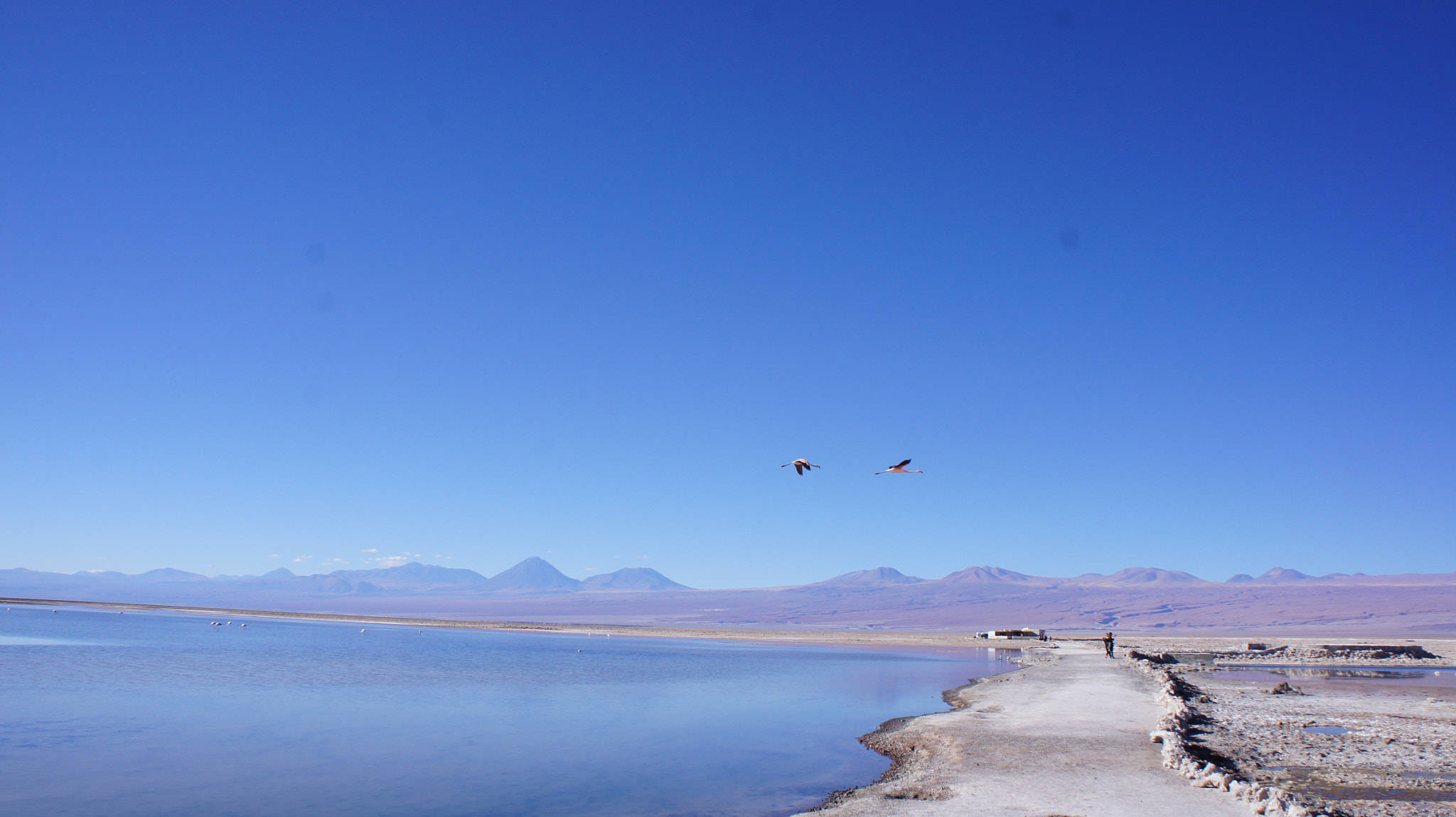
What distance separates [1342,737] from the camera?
18.4 meters

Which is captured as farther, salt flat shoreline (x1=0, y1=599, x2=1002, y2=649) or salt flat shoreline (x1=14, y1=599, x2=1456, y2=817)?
salt flat shoreline (x1=0, y1=599, x2=1002, y2=649)

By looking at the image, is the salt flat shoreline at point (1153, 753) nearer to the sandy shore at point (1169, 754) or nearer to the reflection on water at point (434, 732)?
the sandy shore at point (1169, 754)

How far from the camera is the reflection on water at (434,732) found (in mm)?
14789

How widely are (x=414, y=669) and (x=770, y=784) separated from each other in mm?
29777

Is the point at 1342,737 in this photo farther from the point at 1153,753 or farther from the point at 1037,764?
the point at 1037,764

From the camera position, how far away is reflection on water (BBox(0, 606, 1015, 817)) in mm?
14789

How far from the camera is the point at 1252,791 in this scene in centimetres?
1183

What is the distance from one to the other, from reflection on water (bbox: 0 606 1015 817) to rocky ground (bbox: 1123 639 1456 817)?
24.1 ft

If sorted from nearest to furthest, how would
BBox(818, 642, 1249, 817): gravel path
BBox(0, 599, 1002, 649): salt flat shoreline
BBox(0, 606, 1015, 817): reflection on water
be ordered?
BBox(818, 642, 1249, 817): gravel path
BBox(0, 606, 1015, 817): reflection on water
BBox(0, 599, 1002, 649): salt flat shoreline

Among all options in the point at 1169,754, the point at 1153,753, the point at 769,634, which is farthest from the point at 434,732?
the point at 769,634

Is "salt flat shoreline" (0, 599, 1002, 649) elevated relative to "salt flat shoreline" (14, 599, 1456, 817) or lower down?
lower down

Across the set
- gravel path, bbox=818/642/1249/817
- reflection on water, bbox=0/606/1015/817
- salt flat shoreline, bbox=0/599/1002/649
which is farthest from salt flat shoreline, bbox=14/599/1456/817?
salt flat shoreline, bbox=0/599/1002/649

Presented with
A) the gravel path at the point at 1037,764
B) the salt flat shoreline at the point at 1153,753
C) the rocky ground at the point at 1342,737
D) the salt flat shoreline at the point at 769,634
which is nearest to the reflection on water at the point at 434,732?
the gravel path at the point at 1037,764

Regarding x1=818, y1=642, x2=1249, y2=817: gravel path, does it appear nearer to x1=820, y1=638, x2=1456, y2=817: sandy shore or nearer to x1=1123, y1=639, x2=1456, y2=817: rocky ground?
x1=820, y1=638, x2=1456, y2=817: sandy shore
